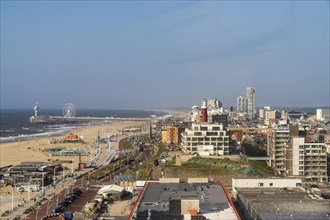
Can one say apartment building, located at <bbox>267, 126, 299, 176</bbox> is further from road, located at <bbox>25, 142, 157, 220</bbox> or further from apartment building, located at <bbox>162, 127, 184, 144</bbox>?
apartment building, located at <bbox>162, 127, 184, 144</bbox>

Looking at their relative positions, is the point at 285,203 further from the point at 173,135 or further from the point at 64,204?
the point at 173,135

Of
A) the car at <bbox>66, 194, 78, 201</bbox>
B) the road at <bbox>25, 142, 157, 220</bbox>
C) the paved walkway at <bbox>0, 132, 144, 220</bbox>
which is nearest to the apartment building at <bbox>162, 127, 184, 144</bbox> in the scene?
the road at <bbox>25, 142, 157, 220</bbox>

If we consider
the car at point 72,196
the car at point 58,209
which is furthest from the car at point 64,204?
the car at point 72,196

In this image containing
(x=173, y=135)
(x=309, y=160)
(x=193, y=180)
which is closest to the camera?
(x=193, y=180)

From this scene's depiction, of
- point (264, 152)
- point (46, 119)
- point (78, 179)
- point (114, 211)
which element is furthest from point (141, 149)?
point (46, 119)

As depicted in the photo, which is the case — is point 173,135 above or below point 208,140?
below

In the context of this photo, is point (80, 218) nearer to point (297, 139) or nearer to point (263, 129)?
point (297, 139)

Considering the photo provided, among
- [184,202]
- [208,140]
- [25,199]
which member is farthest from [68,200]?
[208,140]
